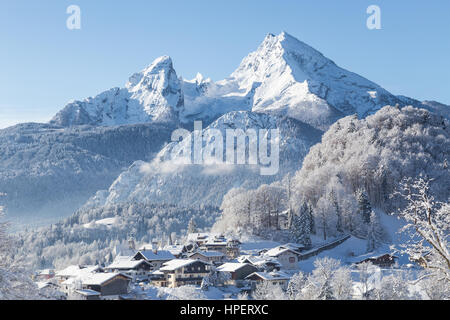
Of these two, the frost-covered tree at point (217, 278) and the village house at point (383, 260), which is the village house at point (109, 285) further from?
the village house at point (383, 260)

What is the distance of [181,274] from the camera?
8125cm

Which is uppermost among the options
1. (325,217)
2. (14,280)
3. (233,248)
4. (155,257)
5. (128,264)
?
(14,280)

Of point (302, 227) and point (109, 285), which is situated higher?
point (302, 227)

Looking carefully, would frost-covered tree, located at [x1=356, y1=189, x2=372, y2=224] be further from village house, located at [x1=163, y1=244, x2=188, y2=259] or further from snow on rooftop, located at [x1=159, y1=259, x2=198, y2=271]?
snow on rooftop, located at [x1=159, y1=259, x2=198, y2=271]

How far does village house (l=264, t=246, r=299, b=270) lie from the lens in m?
88.4

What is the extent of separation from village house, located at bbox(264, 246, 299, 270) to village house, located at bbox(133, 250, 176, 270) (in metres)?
17.3

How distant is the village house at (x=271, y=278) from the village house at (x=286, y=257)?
10.6 metres

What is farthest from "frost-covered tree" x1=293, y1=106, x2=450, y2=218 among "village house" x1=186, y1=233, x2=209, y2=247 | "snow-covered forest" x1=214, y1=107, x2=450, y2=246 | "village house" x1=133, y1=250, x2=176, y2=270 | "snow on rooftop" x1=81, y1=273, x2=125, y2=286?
"snow on rooftop" x1=81, y1=273, x2=125, y2=286

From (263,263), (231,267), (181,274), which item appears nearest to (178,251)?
(181,274)

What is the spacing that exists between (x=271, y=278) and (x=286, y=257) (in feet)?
48.1

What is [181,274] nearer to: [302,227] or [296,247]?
[296,247]
